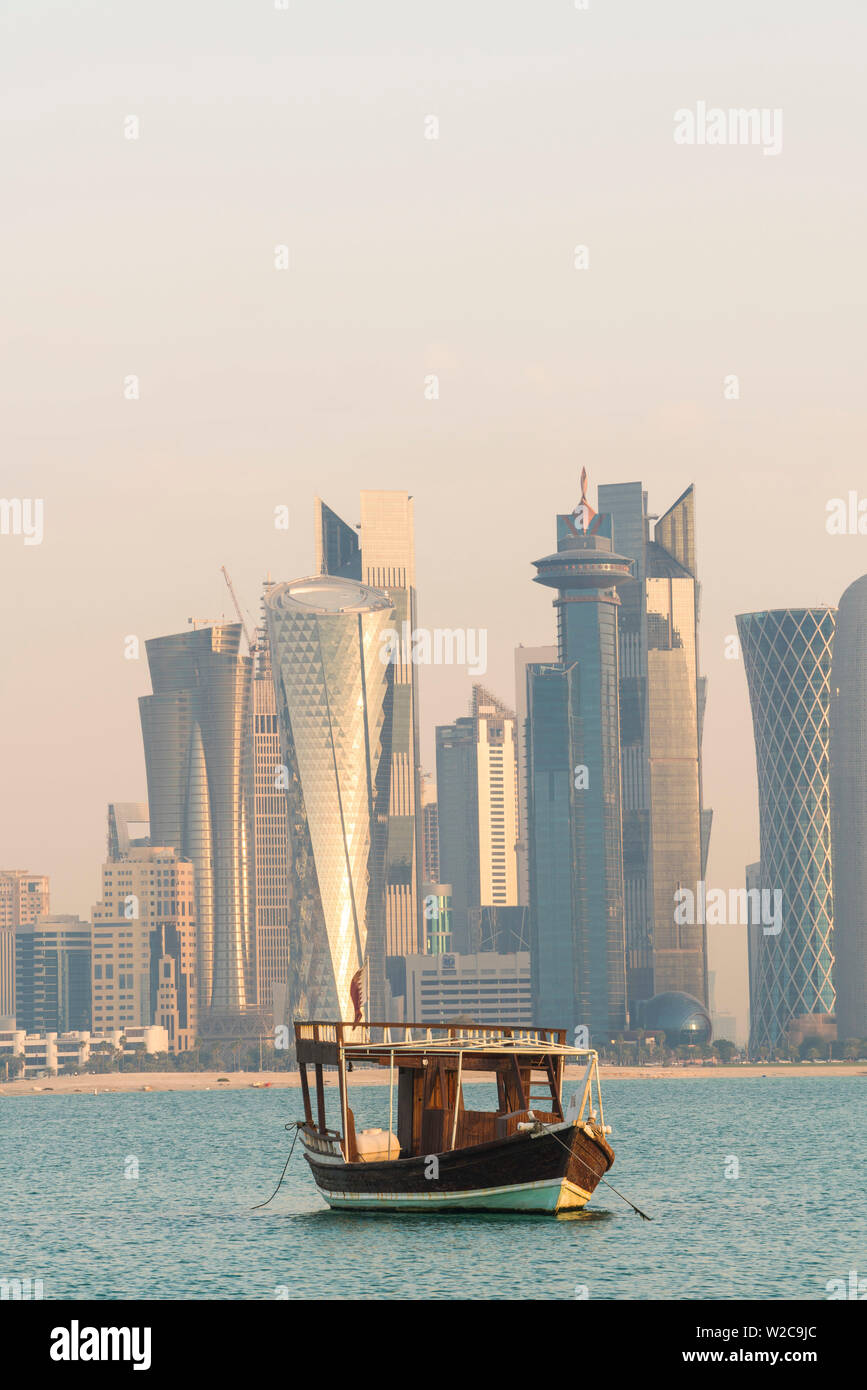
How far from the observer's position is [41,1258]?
7781 centimetres

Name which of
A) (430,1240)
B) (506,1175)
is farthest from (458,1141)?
(430,1240)

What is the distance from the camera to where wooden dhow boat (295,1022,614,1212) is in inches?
3019

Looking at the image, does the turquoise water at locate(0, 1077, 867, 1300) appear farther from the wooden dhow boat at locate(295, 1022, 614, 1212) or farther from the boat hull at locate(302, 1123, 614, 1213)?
the wooden dhow boat at locate(295, 1022, 614, 1212)

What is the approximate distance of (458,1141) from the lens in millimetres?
82125

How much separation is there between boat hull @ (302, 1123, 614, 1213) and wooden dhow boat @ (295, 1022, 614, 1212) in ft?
0.13

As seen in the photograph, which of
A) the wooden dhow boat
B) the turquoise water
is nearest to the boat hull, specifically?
the wooden dhow boat

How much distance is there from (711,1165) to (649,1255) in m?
52.2

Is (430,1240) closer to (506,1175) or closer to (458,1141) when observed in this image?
(506,1175)

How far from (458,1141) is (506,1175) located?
5.43m

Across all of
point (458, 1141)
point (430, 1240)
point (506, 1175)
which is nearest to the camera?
point (430, 1240)
